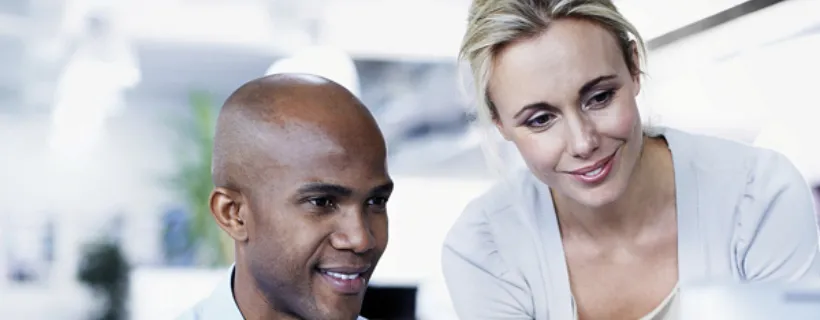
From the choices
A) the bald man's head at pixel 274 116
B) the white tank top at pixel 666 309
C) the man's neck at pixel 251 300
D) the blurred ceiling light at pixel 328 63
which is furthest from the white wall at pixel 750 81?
the man's neck at pixel 251 300

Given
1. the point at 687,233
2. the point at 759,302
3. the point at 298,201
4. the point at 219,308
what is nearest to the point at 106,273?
the point at 219,308

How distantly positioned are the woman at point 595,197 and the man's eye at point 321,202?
0.26 metres

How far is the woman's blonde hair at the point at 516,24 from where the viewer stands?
1128 millimetres

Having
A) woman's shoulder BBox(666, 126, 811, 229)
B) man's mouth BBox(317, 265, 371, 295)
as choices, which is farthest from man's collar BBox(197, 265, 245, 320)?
woman's shoulder BBox(666, 126, 811, 229)

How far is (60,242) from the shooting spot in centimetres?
225

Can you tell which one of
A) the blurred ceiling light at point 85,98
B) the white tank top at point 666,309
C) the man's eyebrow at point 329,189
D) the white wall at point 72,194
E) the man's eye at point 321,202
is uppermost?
the man's eyebrow at point 329,189

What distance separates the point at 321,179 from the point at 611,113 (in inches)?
14.5

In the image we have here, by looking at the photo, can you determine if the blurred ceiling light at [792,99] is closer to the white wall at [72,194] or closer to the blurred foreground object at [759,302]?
the white wall at [72,194]

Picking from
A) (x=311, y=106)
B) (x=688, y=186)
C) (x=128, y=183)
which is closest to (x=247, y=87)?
(x=311, y=106)

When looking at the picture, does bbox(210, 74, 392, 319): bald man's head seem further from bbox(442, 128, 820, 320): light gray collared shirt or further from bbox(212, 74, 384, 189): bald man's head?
bbox(442, 128, 820, 320): light gray collared shirt

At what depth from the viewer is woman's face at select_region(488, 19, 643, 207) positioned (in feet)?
3.60

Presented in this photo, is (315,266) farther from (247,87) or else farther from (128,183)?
(128,183)

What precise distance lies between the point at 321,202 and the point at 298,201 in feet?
0.08

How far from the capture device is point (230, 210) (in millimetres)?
1045
